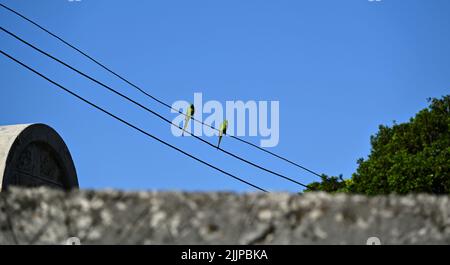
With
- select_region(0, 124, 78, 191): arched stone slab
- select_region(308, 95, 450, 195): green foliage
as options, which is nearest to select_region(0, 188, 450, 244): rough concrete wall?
select_region(0, 124, 78, 191): arched stone slab

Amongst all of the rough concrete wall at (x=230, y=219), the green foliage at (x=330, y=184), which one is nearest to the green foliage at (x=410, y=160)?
the green foliage at (x=330, y=184)

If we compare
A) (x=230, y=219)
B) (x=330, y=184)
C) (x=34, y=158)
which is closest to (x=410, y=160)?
(x=330, y=184)

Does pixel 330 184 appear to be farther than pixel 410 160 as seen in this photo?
Yes

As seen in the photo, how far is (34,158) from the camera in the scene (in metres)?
9.95

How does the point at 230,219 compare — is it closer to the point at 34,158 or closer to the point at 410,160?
the point at 34,158

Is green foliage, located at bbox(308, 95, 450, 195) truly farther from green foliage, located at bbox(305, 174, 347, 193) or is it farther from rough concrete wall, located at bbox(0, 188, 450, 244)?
rough concrete wall, located at bbox(0, 188, 450, 244)

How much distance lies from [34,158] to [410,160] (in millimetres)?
14503

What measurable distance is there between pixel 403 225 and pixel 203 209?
52 cm

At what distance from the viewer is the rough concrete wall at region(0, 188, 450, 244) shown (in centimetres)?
135

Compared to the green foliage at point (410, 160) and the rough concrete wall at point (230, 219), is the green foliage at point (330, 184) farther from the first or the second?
the rough concrete wall at point (230, 219)

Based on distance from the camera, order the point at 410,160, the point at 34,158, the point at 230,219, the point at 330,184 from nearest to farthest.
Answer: the point at 230,219 → the point at 34,158 → the point at 410,160 → the point at 330,184

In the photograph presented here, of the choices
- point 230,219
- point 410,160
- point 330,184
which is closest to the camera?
point 230,219
